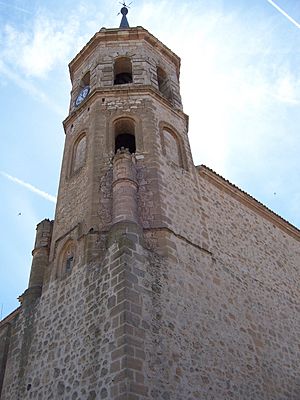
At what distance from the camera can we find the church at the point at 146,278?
7.66 metres

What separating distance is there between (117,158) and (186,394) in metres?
5.56

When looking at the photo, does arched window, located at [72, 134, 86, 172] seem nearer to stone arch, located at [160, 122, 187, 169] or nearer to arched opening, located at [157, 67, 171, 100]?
stone arch, located at [160, 122, 187, 169]

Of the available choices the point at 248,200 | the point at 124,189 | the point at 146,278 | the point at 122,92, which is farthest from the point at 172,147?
the point at 146,278

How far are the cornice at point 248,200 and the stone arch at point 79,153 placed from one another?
3349mm

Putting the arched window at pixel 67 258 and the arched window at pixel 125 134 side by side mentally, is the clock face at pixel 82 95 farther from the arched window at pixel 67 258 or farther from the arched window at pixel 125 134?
the arched window at pixel 67 258

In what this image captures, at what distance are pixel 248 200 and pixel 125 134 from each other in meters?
4.50

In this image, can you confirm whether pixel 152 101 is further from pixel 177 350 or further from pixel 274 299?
pixel 177 350

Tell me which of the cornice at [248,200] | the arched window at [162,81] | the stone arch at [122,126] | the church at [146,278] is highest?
the arched window at [162,81]

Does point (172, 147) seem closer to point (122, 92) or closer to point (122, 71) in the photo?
point (122, 92)

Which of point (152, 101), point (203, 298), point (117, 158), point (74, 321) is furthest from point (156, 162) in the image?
point (74, 321)

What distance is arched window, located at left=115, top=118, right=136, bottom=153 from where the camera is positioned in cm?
1276

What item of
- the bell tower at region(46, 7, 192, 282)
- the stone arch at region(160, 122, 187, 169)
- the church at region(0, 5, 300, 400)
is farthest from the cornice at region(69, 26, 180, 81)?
the stone arch at region(160, 122, 187, 169)

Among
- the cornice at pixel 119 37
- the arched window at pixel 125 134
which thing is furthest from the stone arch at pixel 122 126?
the cornice at pixel 119 37

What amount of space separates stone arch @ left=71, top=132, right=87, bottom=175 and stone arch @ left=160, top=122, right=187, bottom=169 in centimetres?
227
